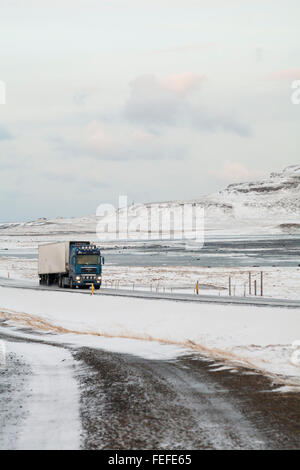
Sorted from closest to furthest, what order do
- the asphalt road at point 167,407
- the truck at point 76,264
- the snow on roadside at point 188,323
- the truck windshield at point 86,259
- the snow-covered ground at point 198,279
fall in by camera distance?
1. the asphalt road at point 167,407
2. the snow on roadside at point 188,323
3. the snow-covered ground at point 198,279
4. the truck at point 76,264
5. the truck windshield at point 86,259

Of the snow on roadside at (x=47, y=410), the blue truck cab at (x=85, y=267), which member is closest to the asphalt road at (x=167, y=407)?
the snow on roadside at (x=47, y=410)

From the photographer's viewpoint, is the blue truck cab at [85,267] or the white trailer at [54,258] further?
the white trailer at [54,258]

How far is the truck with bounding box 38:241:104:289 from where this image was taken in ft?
157

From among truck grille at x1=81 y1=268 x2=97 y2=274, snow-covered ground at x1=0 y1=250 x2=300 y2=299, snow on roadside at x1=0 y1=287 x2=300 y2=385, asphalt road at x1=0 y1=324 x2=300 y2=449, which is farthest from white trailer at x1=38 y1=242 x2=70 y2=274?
asphalt road at x1=0 y1=324 x2=300 y2=449

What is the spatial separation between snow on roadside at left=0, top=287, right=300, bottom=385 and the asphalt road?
6.10 feet

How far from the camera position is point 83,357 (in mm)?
17500

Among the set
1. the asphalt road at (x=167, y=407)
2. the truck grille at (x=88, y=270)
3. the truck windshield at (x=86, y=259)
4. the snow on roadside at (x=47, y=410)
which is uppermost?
the truck windshield at (x=86, y=259)

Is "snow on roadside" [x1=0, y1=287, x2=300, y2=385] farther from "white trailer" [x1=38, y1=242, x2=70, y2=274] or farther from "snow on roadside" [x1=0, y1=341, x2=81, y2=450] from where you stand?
"white trailer" [x1=38, y1=242, x2=70, y2=274]

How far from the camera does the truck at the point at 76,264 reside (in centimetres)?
4781

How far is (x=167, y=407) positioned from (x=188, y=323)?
49.6ft

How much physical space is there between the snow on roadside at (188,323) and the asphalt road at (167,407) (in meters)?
1.86

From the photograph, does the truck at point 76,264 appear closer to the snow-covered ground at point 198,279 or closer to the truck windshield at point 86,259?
the truck windshield at point 86,259

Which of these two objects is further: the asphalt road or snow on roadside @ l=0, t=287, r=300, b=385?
snow on roadside @ l=0, t=287, r=300, b=385

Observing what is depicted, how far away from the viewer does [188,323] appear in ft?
86.5
